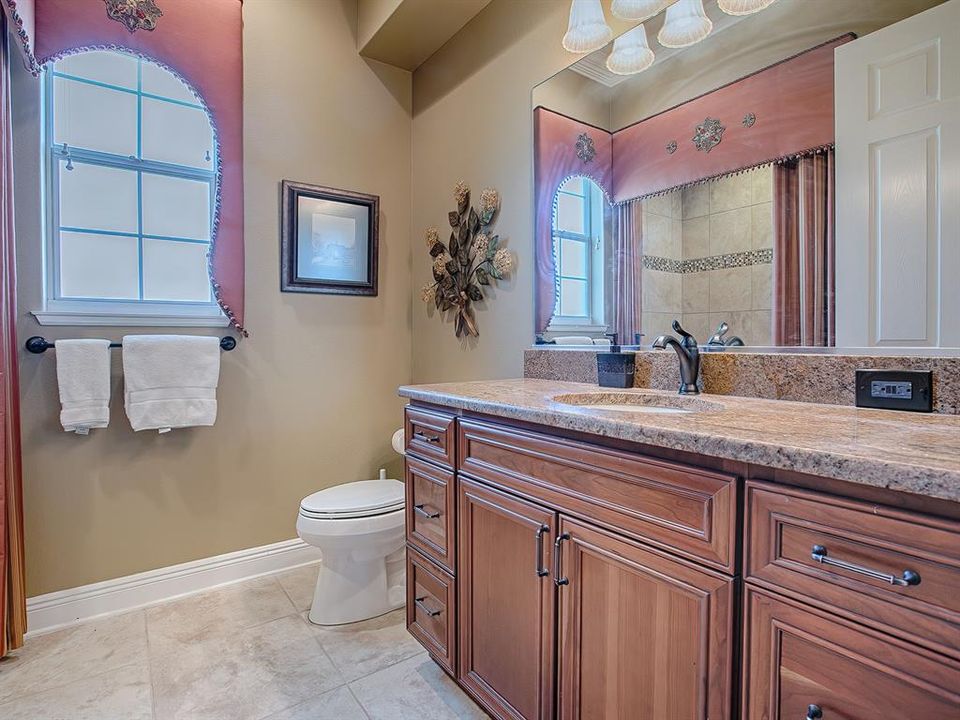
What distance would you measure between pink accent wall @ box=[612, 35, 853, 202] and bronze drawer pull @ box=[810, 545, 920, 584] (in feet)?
3.40

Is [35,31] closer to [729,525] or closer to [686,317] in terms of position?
[686,317]

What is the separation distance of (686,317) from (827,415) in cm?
59

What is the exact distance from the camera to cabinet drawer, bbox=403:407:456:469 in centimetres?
148

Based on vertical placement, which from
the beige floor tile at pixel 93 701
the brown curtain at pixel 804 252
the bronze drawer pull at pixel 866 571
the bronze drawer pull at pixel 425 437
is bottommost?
the beige floor tile at pixel 93 701

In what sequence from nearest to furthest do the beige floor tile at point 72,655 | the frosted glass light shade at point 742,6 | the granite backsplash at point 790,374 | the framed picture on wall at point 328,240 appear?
the granite backsplash at point 790,374 → the frosted glass light shade at point 742,6 → the beige floor tile at point 72,655 → the framed picture on wall at point 328,240

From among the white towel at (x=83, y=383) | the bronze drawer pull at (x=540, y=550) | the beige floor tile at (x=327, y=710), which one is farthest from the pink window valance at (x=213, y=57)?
the bronze drawer pull at (x=540, y=550)

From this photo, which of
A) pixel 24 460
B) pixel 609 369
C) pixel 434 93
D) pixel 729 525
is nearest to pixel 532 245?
pixel 609 369

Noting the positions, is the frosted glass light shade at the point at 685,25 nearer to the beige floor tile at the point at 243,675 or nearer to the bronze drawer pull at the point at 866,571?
the bronze drawer pull at the point at 866,571

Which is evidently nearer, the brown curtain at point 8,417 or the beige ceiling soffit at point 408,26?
the brown curtain at point 8,417

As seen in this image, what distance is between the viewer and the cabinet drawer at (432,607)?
149cm

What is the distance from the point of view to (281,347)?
242 cm

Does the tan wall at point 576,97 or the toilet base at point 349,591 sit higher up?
the tan wall at point 576,97

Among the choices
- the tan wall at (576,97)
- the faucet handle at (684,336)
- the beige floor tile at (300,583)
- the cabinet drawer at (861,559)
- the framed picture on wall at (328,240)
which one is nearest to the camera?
the cabinet drawer at (861,559)

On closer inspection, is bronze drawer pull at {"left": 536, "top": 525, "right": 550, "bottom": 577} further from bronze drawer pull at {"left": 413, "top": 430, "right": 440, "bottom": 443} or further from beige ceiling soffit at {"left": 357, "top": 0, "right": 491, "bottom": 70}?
beige ceiling soffit at {"left": 357, "top": 0, "right": 491, "bottom": 70}
